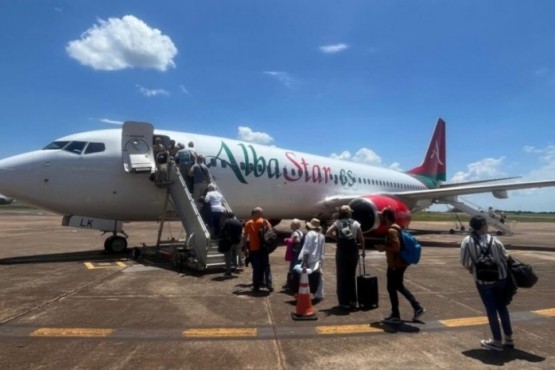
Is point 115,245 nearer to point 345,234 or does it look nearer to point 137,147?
point 137,147

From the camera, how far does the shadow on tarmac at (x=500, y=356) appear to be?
14.8 ft

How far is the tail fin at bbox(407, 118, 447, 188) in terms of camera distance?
3375 cm

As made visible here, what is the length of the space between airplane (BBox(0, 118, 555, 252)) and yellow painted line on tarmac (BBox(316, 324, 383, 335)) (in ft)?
25.4

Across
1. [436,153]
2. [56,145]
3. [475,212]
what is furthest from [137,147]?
[436,153]

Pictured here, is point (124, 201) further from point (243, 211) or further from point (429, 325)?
point (429, 325)

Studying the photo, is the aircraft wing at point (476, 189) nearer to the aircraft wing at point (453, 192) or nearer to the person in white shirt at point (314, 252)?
the aircraft wing at point (453, 192)

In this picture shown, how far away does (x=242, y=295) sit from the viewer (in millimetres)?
7637

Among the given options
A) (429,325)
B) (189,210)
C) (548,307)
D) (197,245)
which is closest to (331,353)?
(429,325)

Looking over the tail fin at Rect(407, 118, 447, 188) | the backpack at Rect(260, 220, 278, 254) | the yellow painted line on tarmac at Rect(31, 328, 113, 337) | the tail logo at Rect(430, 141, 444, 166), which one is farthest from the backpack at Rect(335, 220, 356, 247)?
the tail logo at Rect(430, 141, 444, 166)

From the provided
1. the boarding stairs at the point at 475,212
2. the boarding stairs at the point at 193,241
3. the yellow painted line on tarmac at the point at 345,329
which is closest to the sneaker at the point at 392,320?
the yellow painted line on tarmac at the point at 345,329

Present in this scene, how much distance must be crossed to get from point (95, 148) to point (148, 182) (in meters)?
1.72

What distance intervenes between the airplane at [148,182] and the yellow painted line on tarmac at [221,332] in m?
7.34

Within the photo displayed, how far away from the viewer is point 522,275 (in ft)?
16.2

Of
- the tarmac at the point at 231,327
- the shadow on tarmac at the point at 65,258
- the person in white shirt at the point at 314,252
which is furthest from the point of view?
the shadow on tarmac at the point at 65,258
